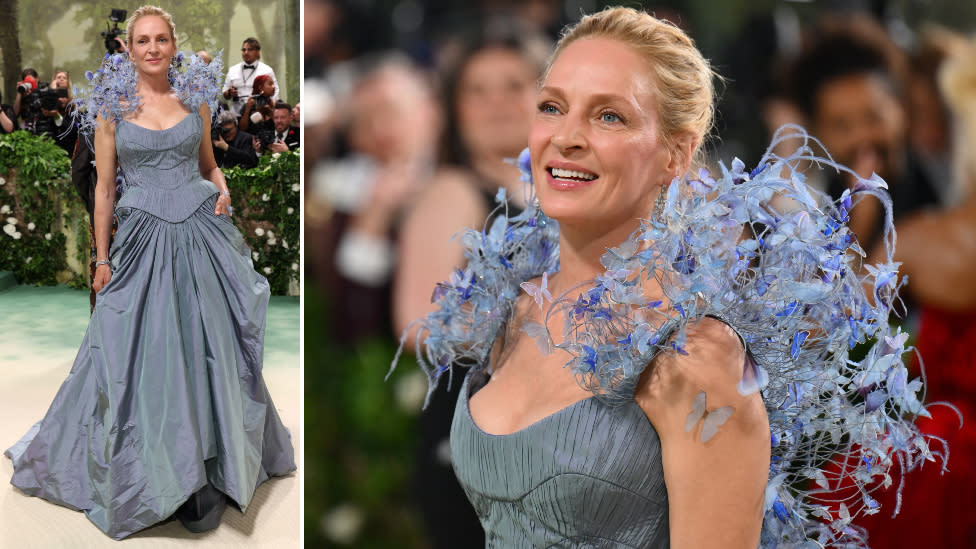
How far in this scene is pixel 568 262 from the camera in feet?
4.30

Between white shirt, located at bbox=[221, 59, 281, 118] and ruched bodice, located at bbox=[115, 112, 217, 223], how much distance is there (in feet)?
1.87

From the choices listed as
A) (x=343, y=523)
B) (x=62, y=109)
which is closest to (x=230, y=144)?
(x=62, y=109)

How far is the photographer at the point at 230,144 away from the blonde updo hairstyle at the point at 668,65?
6.70ft

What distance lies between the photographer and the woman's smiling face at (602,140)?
1.18 metres

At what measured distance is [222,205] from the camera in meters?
2.55

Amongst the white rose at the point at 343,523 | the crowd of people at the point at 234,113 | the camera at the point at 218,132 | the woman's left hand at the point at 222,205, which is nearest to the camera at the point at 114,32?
the crowd of people at the point at 234,113

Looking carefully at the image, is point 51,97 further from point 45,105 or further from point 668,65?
point 668,65

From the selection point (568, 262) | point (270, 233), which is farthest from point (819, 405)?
point (270, 233)

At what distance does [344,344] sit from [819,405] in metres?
1.46

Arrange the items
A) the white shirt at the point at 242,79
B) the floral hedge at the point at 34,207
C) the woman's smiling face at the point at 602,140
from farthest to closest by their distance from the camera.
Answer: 1. the white shirt at the point at 242,79
2. the floral hedge at the point at 34,207
3. the woman's smiling face at the point at 602,140

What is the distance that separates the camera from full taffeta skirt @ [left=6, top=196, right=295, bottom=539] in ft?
7.93

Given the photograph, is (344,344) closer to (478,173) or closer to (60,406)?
(478,173)

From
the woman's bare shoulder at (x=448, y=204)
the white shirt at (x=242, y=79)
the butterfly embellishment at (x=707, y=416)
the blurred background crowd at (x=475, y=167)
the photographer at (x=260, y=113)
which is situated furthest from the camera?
the photographer at (x=260, y=113)

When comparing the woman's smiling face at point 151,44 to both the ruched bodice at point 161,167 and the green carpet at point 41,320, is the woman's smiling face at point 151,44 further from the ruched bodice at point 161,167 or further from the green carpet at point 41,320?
the green carpet at point 41,320
